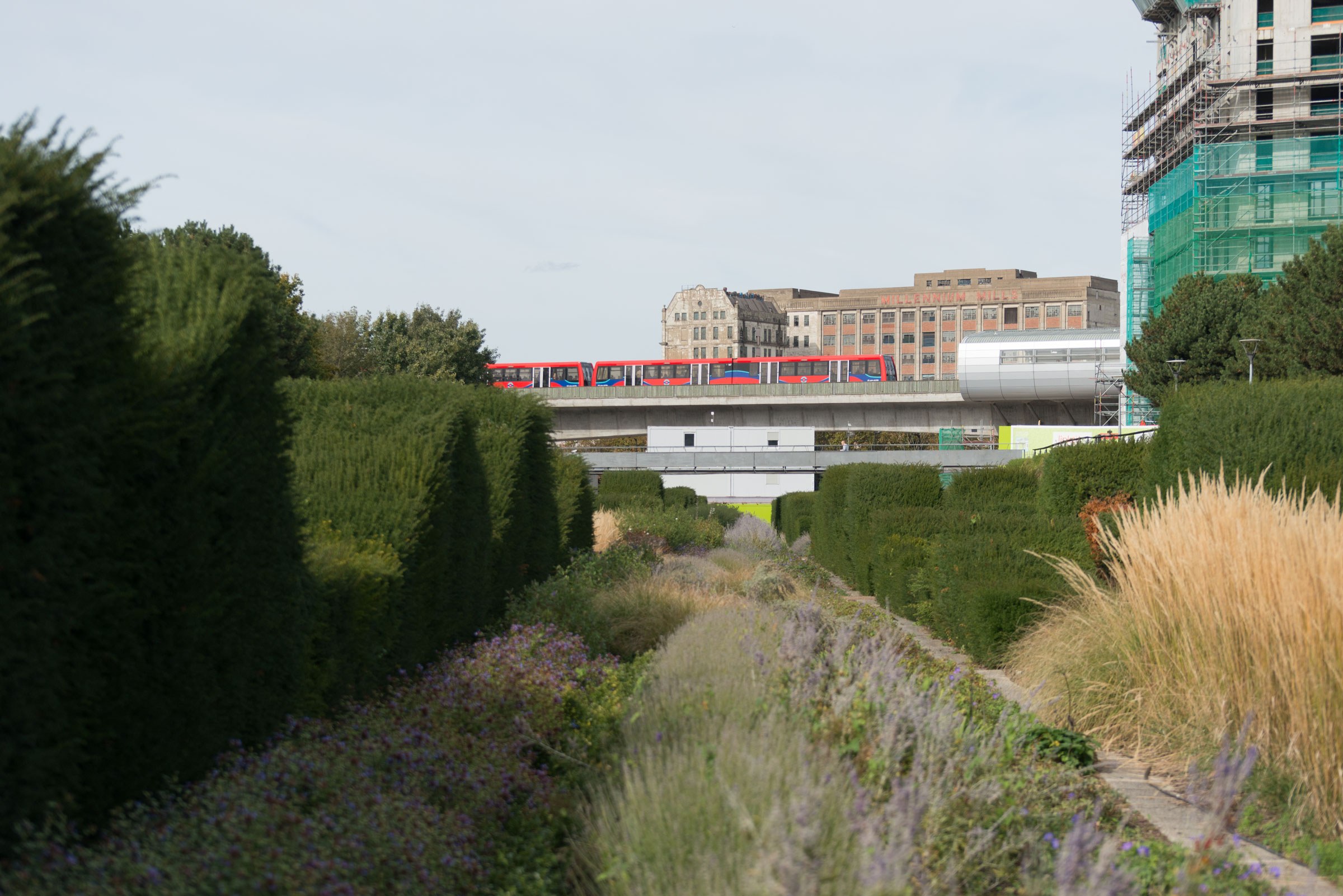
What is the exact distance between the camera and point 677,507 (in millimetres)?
33875

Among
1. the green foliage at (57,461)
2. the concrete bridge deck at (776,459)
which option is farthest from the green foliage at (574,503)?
the concrete bridge deck at (776,459)

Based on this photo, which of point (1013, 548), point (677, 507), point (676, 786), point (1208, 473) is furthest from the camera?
point (677, 507)

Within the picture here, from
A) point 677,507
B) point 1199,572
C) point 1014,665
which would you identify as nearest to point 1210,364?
point 677,507

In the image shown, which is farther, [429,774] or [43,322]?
[429,774]

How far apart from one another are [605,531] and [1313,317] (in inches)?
664

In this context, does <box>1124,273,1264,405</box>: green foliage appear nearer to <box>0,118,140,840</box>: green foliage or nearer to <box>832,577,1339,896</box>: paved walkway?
<box>832,577,1339,896</box>: paved walkway

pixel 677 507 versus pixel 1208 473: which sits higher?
pixel 1208 473

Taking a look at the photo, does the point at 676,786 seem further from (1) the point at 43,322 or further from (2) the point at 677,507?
(2) the point at 677,507

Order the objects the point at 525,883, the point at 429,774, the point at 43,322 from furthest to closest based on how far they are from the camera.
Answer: the point at 429,774 → the point at 525,883 → the point at 43,322

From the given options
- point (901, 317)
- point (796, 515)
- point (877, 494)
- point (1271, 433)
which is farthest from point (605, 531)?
point (901, 317)

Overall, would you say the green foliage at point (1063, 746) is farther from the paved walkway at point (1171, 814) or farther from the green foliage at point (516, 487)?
the green foliage at point (516, 487)

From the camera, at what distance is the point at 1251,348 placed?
3656cm

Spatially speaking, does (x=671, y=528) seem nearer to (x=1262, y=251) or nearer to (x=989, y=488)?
(x=989, y=488)

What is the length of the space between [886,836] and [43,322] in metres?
3.10
